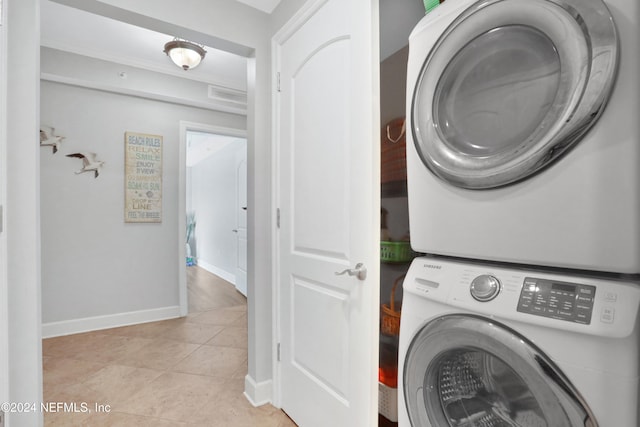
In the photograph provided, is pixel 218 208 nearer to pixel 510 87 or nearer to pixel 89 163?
pixel 89 163

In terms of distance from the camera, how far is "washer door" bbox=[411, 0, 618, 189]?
0.63m

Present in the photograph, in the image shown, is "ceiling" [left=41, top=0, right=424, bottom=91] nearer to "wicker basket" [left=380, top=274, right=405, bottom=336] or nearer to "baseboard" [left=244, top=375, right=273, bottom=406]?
"wicker basket" [left=380, top=274, right=405, bottom=336]

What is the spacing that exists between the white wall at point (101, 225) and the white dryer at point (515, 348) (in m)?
3.21

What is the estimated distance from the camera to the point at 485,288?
31.4 inches

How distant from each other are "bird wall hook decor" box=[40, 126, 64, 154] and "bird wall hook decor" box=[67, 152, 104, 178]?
15 centimetres

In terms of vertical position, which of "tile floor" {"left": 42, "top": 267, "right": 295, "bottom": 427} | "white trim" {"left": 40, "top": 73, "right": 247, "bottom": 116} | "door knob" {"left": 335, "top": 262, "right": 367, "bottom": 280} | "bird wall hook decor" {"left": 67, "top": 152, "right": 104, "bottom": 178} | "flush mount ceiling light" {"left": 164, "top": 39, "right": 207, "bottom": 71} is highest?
"flush mount ceiling light" {"left": 164, "top": 39, "right": 207, "bottom": 71}

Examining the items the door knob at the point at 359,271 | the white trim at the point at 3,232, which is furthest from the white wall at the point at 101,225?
the door knob at the point at 359,271

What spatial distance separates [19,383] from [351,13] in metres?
2.13

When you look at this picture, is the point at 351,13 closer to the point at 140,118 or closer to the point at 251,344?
the point at 251,344

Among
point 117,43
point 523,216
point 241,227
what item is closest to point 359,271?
point 523,216

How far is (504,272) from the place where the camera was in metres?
0.79

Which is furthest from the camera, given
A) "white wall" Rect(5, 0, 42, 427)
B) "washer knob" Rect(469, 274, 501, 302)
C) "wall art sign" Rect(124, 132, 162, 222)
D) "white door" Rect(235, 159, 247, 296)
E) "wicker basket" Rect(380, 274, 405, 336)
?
"white door" Rect(235, 159, 247, 296)

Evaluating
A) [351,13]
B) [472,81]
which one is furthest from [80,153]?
[472,81]

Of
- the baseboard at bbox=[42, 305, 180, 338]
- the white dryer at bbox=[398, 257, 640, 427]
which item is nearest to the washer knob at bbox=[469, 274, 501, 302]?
the white dryer at bbox=[398, 257, 640, 427]
